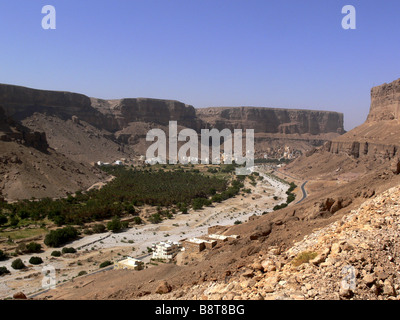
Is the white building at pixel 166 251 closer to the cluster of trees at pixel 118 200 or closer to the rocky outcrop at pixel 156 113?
the cluster of trees at pixel 118 200

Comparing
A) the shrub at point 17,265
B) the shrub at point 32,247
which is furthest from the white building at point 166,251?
the shrub at point 32,247

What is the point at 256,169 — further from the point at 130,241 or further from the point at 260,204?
the point at 130,241

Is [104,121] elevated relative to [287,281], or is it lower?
elevated

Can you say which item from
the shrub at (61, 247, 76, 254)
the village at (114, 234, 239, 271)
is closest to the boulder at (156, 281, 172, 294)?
the village at (114, 234, 239, 271)

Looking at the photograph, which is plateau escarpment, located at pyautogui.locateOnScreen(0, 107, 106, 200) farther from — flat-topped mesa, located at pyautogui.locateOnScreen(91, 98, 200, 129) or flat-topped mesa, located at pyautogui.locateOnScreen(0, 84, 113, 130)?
flat-topped mesa, located at pyautogui.locateOnScreen(91, 98, 200, 129)

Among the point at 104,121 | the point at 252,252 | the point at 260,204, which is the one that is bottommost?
the point at 260,204

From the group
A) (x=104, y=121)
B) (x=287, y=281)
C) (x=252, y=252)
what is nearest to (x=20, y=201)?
(x=252, y=252)

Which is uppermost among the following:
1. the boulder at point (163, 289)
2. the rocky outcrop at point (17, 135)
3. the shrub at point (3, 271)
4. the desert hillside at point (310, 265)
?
the rocky outcrop at point (17, 135)
